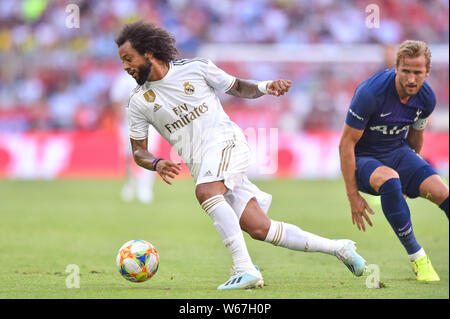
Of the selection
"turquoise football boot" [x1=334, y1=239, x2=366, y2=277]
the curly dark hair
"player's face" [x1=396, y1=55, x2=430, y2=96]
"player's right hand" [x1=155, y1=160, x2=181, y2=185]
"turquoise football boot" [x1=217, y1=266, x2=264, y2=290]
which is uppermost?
the curly dark hair

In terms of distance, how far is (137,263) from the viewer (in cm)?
692

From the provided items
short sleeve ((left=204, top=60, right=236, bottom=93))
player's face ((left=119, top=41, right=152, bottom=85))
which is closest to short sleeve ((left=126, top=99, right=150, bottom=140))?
player's face ((left=119, top=41, right=152, bottom=85))

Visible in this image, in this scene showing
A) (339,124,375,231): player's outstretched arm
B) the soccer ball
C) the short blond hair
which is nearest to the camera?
the short blond hair

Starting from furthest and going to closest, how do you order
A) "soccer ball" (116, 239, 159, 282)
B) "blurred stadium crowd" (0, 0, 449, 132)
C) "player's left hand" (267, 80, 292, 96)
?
1. "blurred stadium crowd" (0, 0, 449, 132)
2. "player's left hand" (267, 80, 292, 96)
3. "soccer ball" (116, 239, 159, 282)

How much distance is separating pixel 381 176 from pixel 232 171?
4.55 feet

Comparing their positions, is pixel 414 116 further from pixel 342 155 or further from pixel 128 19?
pixel 128 19

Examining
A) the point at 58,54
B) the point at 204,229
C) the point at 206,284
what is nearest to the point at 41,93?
the point at 58,54

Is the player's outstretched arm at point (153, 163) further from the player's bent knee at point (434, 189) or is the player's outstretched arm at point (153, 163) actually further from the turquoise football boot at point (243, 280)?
the player's bent knee at point (434, 189)

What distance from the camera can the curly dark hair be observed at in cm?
705

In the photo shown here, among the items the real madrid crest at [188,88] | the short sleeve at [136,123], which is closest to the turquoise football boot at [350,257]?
the real madrid crest at [188,88]

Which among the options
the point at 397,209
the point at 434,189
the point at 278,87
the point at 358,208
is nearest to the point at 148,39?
the point at 278,87

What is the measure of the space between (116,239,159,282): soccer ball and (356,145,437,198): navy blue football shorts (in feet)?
6.98

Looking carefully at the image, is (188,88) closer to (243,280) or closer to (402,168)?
(243,280)

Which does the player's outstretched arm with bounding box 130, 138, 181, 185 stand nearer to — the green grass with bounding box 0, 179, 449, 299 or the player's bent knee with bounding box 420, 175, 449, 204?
the green grass with bounding box 0, 179, 449, 299
